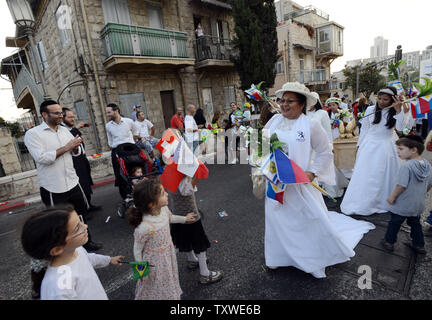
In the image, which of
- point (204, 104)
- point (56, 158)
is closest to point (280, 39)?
point (204, 104)

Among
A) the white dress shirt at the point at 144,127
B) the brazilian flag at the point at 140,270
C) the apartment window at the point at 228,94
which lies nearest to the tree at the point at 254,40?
the apartment window at the point at 228,94

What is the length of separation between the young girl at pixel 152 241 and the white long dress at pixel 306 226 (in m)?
1.23

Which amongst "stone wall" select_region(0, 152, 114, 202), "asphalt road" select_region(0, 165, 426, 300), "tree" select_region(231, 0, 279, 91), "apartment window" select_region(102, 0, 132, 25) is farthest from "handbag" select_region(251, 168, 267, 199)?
"tree" select_region(231, 0, 279, 91)

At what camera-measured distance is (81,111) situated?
11.7 metres

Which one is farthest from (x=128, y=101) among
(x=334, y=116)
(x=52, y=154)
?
(x=334, y=116)

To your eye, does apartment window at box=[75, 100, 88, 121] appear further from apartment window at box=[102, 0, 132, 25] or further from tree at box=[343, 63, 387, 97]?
tree at box=[343, 63, 387, 97]

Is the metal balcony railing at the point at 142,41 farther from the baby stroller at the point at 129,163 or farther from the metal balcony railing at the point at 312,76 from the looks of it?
the metal balcony railing at the point at 312,76

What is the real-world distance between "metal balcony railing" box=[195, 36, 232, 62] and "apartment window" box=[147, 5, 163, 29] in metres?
2.24

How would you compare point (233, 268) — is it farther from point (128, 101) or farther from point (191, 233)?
point (128, 101)

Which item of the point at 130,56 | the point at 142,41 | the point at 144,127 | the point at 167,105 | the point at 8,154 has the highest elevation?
the point at 142,41

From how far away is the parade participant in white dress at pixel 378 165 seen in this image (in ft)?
11.8

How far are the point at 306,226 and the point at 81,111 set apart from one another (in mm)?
12661

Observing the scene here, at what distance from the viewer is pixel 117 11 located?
34.7 feet
